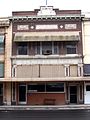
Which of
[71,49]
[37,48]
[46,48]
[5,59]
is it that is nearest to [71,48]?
[71,49]

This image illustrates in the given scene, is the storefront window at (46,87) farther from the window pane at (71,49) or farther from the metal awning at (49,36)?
the metal awning at (49,36)

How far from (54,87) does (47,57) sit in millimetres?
3460

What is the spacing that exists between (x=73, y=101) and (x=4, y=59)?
A: 9086 millimetres

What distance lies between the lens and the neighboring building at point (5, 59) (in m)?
49.5

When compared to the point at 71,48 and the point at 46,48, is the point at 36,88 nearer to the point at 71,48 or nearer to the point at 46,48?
the point at 46,48

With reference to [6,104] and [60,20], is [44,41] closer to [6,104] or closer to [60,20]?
[60,20]

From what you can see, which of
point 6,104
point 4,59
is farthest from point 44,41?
point 6,104

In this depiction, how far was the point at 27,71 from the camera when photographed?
49.4 metres

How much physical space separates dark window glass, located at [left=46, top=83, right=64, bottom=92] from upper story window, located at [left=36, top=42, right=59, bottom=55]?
3.61 m

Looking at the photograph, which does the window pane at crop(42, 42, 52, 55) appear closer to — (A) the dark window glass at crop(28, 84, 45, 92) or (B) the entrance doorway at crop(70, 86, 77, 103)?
(A) the dark window glass at crop(28, 84, 45, 92)

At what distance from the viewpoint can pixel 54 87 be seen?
49531 mm

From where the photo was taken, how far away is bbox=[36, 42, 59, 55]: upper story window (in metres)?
49.8

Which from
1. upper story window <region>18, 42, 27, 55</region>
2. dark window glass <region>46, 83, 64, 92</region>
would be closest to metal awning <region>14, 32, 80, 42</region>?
upper story window <region>18, 42, 27, 55</region>

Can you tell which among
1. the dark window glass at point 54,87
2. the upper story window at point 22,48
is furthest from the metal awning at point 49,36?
the dark window glass at point 54,87
